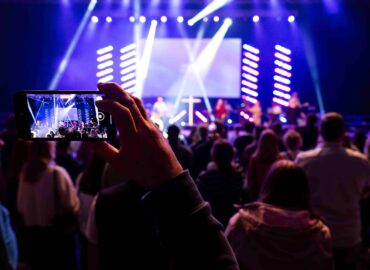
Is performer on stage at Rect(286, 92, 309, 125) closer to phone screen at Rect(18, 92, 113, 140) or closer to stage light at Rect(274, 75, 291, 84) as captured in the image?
Answer: stage light at Rect(274, 75, 291, 84)

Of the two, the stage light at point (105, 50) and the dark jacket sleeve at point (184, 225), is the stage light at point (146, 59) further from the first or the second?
the dark jacket sleeve at point (184, 225)

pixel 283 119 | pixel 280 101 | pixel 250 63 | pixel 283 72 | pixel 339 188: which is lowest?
pixel 339 188

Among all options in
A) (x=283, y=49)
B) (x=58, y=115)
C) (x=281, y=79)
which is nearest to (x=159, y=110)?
(x=281, y=79)

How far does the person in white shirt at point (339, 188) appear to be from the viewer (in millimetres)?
2582

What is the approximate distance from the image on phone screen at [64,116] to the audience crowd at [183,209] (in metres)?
0.08

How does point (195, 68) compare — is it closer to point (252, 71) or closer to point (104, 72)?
point (252, 71)

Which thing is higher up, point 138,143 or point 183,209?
point 138,143

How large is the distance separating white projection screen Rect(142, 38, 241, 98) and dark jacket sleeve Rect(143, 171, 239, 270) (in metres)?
11.4

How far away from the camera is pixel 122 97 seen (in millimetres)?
665

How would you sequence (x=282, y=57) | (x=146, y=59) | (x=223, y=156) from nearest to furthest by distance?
(x=223, y=156), (x=282, y=57), (x=146, y=59)

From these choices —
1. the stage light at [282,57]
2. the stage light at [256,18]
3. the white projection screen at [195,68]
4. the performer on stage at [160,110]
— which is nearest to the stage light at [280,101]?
the white projection screen at [195,68]

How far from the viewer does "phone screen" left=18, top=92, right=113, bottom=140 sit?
33.6 inches

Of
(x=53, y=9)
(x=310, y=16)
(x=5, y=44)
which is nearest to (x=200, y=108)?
(x=310, y=16)

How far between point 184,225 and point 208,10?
11.9 meters
